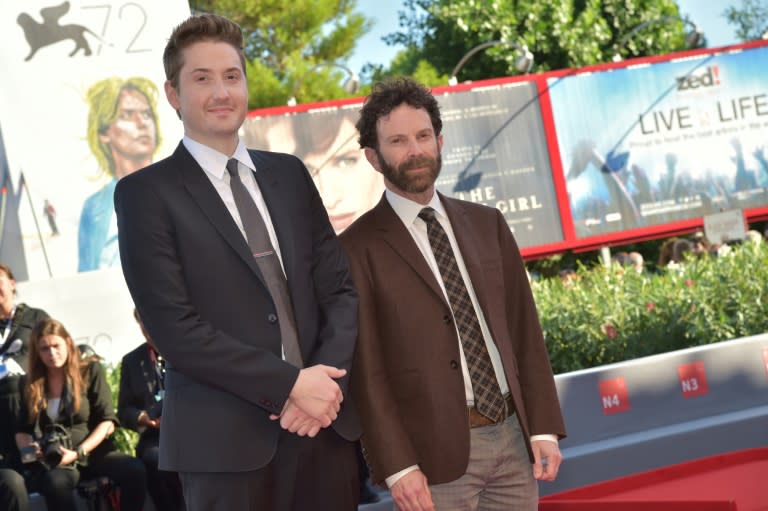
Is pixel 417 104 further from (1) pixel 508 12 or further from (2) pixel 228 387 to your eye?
(1) pixel 508 12

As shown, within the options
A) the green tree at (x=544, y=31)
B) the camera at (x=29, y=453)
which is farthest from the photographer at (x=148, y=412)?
the green tree at (x=544, y=31)

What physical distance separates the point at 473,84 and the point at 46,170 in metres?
12.0

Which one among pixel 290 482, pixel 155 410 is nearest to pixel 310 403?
pixel 290 482

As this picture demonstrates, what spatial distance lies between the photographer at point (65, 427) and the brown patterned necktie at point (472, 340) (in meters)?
3.77

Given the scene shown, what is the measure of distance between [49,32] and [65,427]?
6643mm

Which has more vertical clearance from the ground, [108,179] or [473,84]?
[473,84]

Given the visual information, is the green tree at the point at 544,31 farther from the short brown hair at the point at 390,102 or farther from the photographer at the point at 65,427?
the short brown hair at the point at 390,102

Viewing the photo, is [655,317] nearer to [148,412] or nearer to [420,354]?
[148,412]

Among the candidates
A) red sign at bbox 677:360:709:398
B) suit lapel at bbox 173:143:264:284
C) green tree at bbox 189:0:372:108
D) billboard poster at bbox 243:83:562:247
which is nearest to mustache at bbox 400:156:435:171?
suit lapel at bbox 173:143:264:284

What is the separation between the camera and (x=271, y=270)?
9.53ft

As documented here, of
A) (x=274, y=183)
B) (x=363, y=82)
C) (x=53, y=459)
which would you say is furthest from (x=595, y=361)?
(x=363, y=82)

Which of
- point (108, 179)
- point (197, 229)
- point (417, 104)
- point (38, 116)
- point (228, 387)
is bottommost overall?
point (228, 387)

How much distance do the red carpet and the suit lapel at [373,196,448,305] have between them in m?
0.88

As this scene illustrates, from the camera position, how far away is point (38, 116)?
12.4 metres
